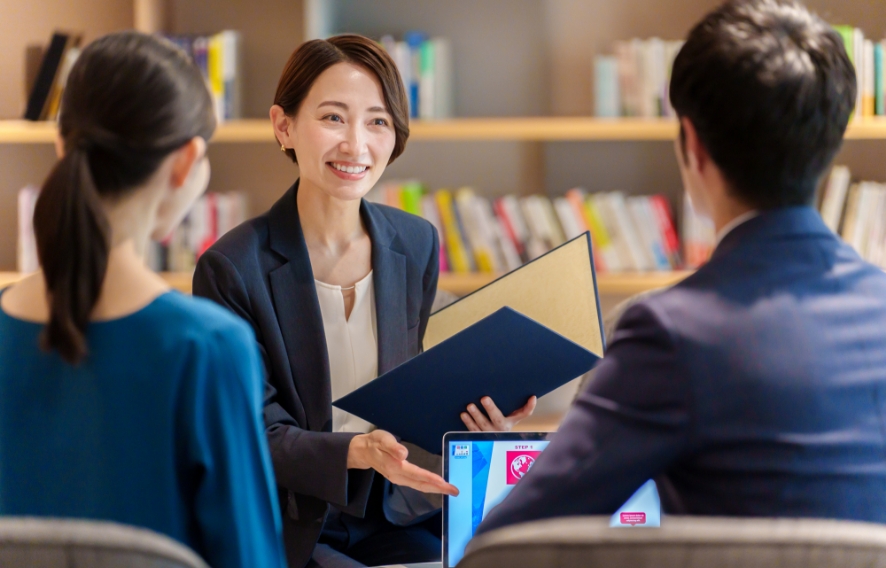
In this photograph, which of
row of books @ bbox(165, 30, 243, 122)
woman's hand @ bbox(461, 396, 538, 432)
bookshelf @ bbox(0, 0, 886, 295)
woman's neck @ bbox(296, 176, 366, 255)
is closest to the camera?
woman's hand @ bbox(461, 396, 538, 432)

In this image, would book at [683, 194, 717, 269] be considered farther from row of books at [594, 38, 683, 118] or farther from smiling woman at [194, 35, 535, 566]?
smiling woman at [194, 35, 535, 566]

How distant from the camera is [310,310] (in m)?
1.50

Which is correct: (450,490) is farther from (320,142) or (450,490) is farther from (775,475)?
(320,142)

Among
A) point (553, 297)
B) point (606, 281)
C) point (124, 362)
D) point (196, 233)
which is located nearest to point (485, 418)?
point (553, 297)

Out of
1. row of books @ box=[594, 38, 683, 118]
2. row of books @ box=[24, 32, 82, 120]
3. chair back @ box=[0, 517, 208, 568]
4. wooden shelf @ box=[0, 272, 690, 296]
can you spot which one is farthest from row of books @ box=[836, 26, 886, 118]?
chair back @ box=[0, 517, 208, 568]

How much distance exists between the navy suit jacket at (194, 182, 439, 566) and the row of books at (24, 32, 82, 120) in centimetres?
175

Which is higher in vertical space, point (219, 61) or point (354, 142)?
point (219, 61)

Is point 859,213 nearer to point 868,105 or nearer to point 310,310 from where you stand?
point 868,105

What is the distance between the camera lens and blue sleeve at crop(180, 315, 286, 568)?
2.79ft

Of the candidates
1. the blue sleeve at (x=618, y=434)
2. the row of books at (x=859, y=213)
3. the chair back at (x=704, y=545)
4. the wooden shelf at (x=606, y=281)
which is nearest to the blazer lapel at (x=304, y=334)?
the blue sleeve at (x=618, y=434)

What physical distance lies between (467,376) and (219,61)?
2.06 m

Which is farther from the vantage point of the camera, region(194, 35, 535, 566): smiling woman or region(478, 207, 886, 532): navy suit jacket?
region(194, 35, 535, 566): smiling woman

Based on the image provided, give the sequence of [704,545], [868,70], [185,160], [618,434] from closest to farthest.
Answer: [704,545] → [618,434] → [185,160] → [868,70]

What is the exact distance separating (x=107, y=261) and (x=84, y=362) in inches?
4.2
